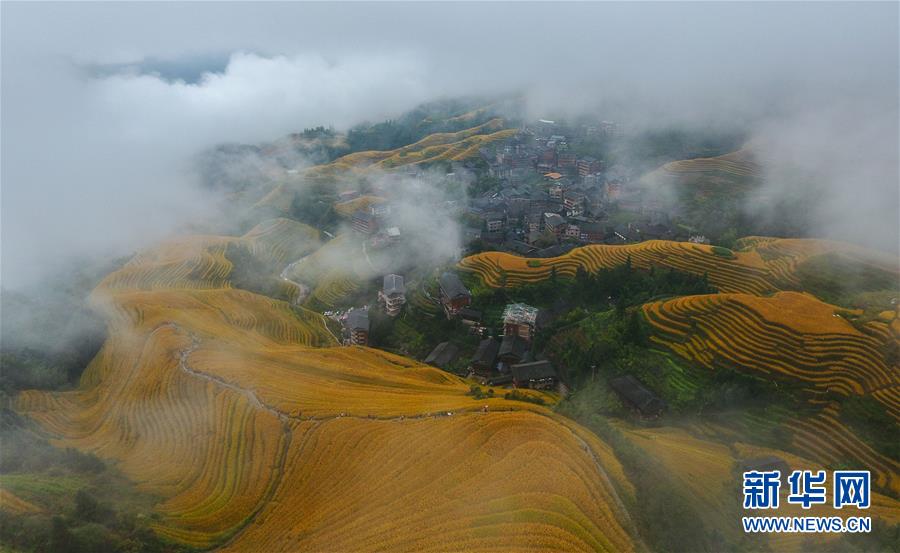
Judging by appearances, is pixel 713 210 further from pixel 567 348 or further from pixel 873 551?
pixel 873 551

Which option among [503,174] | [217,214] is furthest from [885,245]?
[217,214]

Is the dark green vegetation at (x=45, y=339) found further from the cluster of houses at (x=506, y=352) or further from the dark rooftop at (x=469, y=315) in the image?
the dark rooftop at (x=469, y=315)

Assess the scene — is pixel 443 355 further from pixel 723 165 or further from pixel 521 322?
pixel 723 165

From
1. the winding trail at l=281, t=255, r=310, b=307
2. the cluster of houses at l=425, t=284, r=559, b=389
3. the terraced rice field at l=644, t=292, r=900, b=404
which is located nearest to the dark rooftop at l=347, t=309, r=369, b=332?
the cluster of houses at l=425, t=284, r=559, b=389

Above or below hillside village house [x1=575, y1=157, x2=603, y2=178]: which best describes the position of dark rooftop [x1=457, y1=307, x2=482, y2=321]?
below

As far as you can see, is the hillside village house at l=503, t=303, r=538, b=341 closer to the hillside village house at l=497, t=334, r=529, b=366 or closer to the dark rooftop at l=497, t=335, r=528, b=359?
the dark rooftop at l=497, t=335, r=528, b=359
